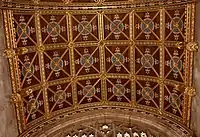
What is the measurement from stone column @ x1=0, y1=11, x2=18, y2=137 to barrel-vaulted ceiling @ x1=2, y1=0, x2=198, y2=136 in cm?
30

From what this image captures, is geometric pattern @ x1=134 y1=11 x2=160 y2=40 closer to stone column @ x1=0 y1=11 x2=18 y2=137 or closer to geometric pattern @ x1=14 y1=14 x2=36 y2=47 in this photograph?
geometric pattern @ x1=14 y1=14 x2=36 y2=47

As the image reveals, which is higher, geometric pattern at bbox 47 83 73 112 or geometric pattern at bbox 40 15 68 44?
geometric pattern at bbox 40 15 68 44

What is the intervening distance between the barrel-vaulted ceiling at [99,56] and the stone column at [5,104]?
302 mm

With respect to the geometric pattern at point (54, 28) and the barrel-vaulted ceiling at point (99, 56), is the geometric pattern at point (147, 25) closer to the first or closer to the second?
the barrel-vaulted ceiling at point (99, 56)

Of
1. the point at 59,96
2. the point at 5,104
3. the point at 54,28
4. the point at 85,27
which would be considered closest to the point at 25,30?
the point at 54,28

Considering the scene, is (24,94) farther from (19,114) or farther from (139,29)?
(139,29)

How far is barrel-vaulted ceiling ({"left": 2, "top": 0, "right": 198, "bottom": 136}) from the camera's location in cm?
1020

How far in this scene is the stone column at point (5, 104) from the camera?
30.3 feet

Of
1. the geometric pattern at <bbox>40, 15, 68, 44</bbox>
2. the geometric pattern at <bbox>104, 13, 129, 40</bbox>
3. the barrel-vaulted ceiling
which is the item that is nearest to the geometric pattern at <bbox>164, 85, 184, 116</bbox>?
the barrel-vaulted ceiling

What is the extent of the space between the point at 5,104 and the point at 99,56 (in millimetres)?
4553

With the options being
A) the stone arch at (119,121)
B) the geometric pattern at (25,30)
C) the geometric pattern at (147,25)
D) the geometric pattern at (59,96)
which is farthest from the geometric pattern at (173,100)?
the geometric pattern at (25,30)

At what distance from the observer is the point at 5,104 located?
957 centimetres

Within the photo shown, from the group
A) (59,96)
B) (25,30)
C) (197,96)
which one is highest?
(25,30)

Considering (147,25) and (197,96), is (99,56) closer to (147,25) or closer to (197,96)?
(147,25)
